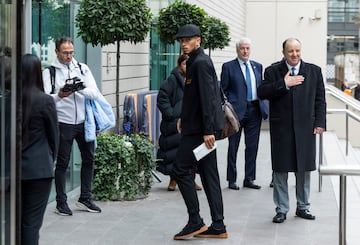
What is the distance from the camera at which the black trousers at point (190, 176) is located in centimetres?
722

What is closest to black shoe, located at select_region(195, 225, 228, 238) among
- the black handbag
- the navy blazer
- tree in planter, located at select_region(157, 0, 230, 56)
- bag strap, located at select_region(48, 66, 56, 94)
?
the black handbag

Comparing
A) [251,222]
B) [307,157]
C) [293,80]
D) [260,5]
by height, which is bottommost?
[251,222]

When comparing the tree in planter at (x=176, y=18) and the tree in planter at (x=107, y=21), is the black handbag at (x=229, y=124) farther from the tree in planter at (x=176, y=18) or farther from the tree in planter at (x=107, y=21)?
the tree in planter at (x=176, y=18)

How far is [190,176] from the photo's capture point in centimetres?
729

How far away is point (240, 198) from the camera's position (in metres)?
9.76

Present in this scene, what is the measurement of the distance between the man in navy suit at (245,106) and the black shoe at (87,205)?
2.32 m

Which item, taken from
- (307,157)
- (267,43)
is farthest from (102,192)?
(267,43)

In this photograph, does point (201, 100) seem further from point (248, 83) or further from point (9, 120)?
point (248, 83)

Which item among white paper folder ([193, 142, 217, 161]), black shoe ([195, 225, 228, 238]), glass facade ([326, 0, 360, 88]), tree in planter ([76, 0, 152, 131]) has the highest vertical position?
glass facade ([326, 0, 360, 88])

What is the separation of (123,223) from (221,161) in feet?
18.2

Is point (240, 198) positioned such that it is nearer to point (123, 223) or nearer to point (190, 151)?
point (123, 223)

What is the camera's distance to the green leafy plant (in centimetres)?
905

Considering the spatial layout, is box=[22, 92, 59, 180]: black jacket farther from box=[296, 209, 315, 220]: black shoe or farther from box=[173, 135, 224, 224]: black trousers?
box=[296, 209, 315, 220]: black shoe

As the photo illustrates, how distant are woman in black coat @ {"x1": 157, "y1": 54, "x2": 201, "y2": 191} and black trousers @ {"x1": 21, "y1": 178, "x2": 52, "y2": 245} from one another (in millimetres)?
4218
